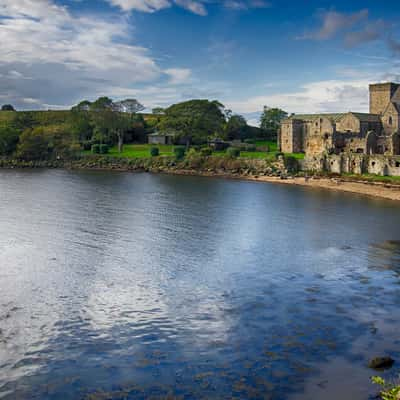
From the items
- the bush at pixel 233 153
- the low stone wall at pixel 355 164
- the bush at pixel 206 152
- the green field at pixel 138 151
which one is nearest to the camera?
the low stone wall at pixel 355 164

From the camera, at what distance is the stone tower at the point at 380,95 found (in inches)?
3263

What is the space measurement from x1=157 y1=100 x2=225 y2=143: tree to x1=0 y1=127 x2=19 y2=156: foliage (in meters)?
30.3

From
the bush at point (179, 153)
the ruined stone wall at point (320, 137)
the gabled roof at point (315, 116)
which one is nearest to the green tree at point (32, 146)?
the bush at point (179, 153)

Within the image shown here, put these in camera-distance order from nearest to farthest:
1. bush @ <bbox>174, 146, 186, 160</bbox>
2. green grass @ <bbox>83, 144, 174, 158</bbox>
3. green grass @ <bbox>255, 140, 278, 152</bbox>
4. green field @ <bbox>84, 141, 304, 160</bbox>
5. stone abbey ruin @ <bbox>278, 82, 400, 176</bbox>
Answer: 1. stone abbey ruin @ <bbox>278, 82, 400, 176</bbox>
2. green field @ <bbox>84, 141, 304, 160</bbox>
3. bush @ <bbox>174, 146, 186, 160</bbox>
4. green grass @ <bbox>83, 144, 174, 158</bbox>
5. green grass @ <bbox>255, 140, 278, 152</bbox>

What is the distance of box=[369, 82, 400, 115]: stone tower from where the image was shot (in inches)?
3263

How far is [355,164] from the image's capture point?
6203 centimetres

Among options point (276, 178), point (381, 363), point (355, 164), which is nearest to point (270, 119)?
point (276, 178)

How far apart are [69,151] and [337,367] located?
88123 millimetres

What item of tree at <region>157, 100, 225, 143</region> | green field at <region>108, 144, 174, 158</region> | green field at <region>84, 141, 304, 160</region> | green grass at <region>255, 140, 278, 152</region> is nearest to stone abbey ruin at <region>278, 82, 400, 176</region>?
green grass at <region>255, 140, 278, 152</region>

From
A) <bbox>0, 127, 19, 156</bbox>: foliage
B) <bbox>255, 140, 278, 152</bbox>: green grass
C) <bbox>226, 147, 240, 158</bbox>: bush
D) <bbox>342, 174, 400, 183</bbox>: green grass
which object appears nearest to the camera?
<bbox>342, 174, 400, 183</bbox>: green grass

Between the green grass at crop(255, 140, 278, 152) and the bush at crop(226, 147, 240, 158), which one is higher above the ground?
Answer: the green grass at crop(255, 140, 278, 152)

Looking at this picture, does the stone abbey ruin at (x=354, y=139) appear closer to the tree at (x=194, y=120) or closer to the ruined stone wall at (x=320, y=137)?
the ruined stone wall at (x=320, y=137)

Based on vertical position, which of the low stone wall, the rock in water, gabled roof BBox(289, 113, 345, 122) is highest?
gabled roof BBox(289, 113, 345, 122)

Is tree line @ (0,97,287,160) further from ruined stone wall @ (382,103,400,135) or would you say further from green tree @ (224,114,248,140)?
ruined stone wall @ (382,103,400,135)
